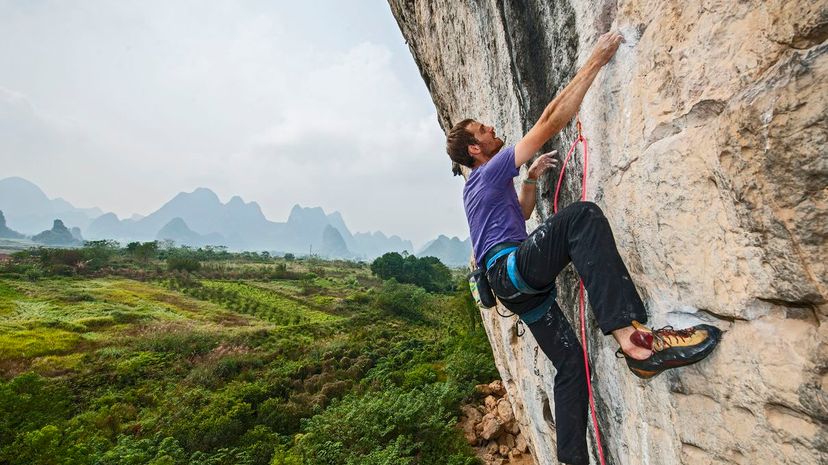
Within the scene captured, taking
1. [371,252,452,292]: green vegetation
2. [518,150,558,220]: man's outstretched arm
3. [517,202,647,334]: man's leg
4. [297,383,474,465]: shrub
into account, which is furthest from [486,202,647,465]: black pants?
[371,252,452,292]: green vegetation

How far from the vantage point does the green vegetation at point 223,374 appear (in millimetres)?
10328

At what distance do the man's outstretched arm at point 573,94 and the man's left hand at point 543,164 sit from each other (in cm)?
83

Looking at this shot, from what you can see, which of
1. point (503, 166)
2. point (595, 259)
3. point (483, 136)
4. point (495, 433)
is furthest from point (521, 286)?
point (495, 433)

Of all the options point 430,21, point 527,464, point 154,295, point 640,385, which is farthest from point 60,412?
point 154,295

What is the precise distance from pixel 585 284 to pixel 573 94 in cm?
122

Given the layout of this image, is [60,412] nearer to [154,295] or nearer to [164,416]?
[164,416]

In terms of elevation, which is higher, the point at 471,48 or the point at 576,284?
the point at 471,48

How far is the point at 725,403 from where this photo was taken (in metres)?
1.82

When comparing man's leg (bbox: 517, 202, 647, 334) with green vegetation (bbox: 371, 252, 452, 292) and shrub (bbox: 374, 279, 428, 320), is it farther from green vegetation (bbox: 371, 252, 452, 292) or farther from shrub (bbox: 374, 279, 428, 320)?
green vegetation (bbox: 371, 252, 452, 292)

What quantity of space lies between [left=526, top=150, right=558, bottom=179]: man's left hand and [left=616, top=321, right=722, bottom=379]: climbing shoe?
5.39 ft

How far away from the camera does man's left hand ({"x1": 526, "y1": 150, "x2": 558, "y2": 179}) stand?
3229mm

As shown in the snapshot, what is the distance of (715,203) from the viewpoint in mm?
1778

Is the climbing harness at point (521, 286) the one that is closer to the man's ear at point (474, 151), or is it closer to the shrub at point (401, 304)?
the man's ear at point (474, 151)

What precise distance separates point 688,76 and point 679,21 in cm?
Result: 31
